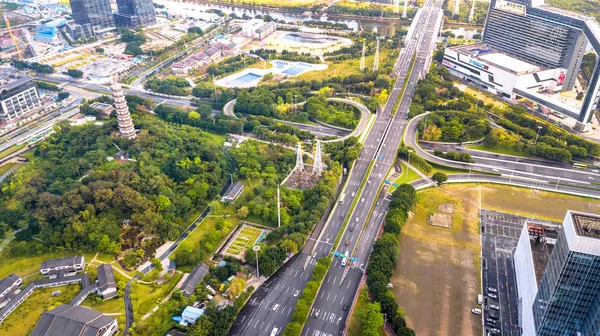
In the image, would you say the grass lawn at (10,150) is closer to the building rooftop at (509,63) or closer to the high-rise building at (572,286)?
the high-rise building at (572,286)

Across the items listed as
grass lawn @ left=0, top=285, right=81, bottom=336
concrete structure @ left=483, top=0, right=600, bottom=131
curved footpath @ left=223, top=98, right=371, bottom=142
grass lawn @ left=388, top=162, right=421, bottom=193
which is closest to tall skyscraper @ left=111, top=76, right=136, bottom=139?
curved footpath @ left=223, top=98, right=371, bottom=142

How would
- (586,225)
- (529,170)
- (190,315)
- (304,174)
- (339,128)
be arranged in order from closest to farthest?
(586,225) < (190,315) < (304,174) < (529,170) < (339,128)

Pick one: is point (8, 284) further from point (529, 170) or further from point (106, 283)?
point (529, 170)

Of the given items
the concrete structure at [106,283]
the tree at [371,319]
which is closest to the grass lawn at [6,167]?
the concrete structure at [106,283]

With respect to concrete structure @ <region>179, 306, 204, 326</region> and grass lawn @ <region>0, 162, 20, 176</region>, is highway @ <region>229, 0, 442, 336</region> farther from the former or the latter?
grass lawn @ <region>0, 162, 20, 176</region>

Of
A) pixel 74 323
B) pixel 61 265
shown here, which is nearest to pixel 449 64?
pixel 61 265

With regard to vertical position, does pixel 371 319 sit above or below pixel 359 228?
above

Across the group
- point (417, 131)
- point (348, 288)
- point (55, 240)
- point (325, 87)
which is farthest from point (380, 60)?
Answer: point (55, 240)
